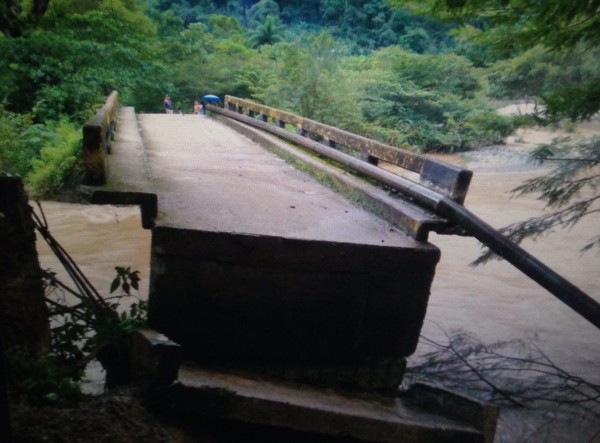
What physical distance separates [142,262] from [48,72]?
9.59 metres

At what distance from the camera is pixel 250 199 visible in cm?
375

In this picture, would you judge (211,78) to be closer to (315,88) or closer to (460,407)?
(315,88)

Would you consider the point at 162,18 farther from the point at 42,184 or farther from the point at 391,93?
the point at 42,184

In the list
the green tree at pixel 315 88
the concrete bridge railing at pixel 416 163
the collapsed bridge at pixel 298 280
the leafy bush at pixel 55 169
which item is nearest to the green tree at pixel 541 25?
the concrete bridge railing at pixel 416 163

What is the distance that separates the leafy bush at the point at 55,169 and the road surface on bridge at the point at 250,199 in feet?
25.8

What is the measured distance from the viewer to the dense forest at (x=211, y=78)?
13078 millimetres

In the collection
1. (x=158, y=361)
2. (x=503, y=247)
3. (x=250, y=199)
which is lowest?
(x=158, y=361)

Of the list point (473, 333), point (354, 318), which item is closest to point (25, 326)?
point (354, 318)

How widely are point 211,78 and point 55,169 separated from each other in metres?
A: 12.1

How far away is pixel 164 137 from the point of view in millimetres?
7289

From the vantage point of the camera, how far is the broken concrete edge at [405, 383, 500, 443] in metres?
2.64

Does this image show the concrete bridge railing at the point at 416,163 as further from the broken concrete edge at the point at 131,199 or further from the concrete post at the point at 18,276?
the concrete post at the point at 18,276

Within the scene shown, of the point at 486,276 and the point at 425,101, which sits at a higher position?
the point at 425,101

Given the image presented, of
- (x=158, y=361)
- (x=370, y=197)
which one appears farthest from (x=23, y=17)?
(x=158, y=361)
